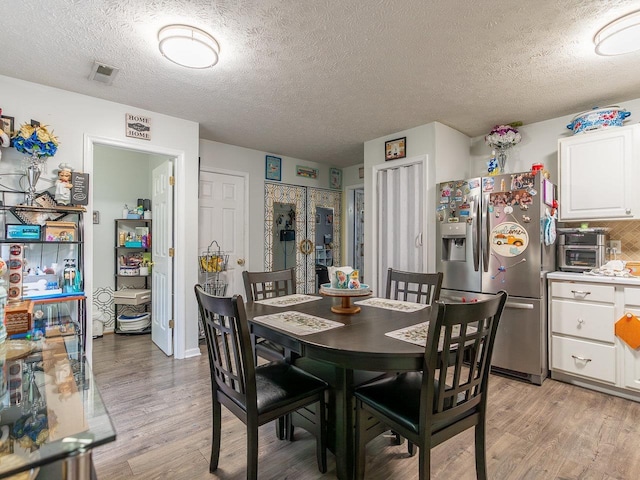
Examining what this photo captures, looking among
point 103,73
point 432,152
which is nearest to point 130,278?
point 103,73

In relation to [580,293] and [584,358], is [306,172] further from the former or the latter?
[584,358]

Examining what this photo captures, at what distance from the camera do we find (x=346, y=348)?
1.25 meters

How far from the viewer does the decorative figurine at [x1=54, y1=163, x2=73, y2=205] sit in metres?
2.45

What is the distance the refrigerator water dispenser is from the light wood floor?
114cm

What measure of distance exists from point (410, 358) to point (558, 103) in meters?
2.91

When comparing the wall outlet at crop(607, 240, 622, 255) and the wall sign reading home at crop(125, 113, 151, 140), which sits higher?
the wall sign reading home at crop(125, 113, 151, 140)

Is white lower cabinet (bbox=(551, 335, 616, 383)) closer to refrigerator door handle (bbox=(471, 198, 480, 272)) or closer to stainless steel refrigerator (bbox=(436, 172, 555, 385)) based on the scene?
stainless steel refrigerator (bbox=(436, 172, 555, 385))

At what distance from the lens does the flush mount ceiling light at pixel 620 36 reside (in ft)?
5.67

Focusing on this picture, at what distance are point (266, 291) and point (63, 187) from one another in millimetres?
1714

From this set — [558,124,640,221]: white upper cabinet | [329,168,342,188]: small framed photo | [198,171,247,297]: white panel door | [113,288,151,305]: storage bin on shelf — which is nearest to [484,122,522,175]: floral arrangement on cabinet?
[558,124,640,221]: white upper cabinet

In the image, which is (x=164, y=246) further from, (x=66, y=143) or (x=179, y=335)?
(x=66, y=143)

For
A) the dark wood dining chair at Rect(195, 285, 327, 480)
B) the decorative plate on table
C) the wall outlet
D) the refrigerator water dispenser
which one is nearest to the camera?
the dark wood dining chair at Rect(195, 285, 327, 480)

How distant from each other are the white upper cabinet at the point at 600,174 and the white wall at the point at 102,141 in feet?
11.4

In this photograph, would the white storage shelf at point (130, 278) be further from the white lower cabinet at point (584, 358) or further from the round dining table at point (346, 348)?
the white lower cabinet at point (584, 358)
